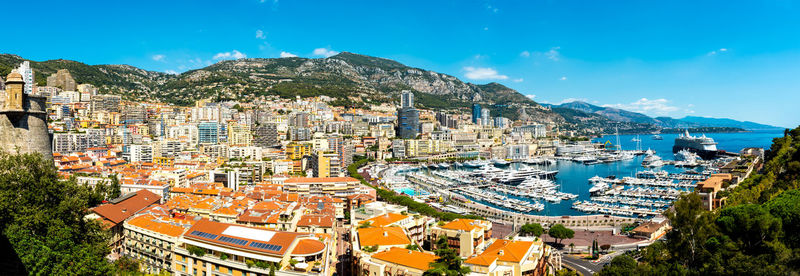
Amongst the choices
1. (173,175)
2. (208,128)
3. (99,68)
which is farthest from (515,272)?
(99,68)

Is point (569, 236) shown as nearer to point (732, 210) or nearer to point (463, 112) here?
point (732, 210)

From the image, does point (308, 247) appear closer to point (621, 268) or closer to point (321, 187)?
point (621, 268)

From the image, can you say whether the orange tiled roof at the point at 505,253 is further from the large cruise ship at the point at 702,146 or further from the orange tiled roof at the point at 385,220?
the large cruise ship at the point at 702,146

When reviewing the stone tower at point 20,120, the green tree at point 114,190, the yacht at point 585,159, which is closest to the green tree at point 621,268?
the stone tower at point 20,120

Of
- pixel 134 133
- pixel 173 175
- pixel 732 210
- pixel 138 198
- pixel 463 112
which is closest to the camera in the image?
pixel 732 210

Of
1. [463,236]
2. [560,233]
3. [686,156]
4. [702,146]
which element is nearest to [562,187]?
[560,233]

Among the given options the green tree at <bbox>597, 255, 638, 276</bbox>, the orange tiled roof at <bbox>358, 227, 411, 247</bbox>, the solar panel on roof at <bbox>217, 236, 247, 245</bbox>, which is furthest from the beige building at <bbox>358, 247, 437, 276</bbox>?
the green tree at <bbox>597, 255, 638, 276</bbox>
